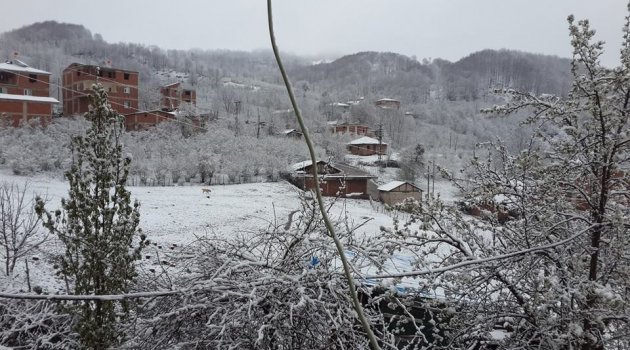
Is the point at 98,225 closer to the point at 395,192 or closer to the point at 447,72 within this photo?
the point at 395,192

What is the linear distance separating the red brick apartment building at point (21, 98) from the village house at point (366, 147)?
2602cm

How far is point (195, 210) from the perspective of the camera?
20656mm

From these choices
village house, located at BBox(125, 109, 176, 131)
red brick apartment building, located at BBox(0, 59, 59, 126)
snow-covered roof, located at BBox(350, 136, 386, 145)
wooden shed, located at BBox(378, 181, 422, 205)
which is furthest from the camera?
snow-covered roof, located at BBox(350, 136, 386, 145)

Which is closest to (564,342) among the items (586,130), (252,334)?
(586,130)

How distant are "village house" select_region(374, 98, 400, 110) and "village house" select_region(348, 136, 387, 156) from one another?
346 inches

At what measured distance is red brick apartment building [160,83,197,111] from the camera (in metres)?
42.2

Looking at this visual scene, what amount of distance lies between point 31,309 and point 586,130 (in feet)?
17.7

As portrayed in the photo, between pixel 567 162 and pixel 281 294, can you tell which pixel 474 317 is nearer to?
pixel 567 162

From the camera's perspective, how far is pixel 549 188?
3.41 metres

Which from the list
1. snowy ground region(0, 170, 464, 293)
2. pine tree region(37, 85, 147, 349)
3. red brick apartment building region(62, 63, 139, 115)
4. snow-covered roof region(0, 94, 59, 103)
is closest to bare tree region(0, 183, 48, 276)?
snowy ground region(0, 170, 464, 293)

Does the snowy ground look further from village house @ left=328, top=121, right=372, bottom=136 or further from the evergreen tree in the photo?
village house @ left=328, top=121, right=372, bottom=136

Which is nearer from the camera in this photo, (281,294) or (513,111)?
(281,294)

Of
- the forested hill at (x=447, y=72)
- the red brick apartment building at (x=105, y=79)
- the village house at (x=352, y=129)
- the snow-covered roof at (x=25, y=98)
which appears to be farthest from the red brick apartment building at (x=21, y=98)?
the village house at (x=352, y=129)

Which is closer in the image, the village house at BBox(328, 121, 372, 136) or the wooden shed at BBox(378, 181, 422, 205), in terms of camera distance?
the wooden shed at BBox(378, 181, 422, 205)
